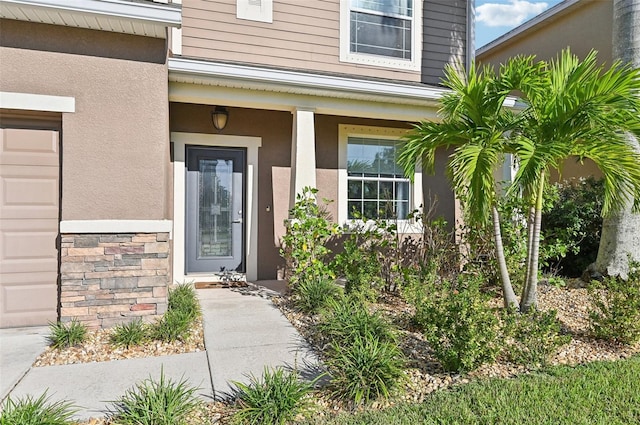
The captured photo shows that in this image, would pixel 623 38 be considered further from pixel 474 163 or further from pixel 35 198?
pixel 35 198

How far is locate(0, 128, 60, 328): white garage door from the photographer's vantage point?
4.12 metres

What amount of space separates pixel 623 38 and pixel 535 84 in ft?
11.4

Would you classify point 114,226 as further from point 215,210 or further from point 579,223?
point 579,223

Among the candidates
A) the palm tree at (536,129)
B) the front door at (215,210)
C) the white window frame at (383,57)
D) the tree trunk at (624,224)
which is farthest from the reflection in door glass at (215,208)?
the tree trunk at (624,224)

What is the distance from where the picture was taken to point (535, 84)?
3873 mm

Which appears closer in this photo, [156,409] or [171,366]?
[156,409]

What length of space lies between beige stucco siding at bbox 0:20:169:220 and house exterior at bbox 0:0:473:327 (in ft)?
0.05

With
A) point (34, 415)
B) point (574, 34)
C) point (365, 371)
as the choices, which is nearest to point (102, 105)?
point (34, 415)

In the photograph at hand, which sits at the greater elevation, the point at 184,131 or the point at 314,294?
the point at 184,131

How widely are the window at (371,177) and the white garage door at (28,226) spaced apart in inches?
166

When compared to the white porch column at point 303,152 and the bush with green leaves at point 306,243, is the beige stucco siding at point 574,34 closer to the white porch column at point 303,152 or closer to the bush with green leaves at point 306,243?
the white porch column at point 303,152

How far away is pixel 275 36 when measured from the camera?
6.44 meters

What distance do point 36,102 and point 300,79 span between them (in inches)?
123

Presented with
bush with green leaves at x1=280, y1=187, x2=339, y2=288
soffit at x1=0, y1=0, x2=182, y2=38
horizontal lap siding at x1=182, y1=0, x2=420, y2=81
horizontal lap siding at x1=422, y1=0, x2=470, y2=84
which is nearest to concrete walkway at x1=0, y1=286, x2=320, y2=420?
bush with green leaves at x1=280, y1=187, x2=339, y2=288
